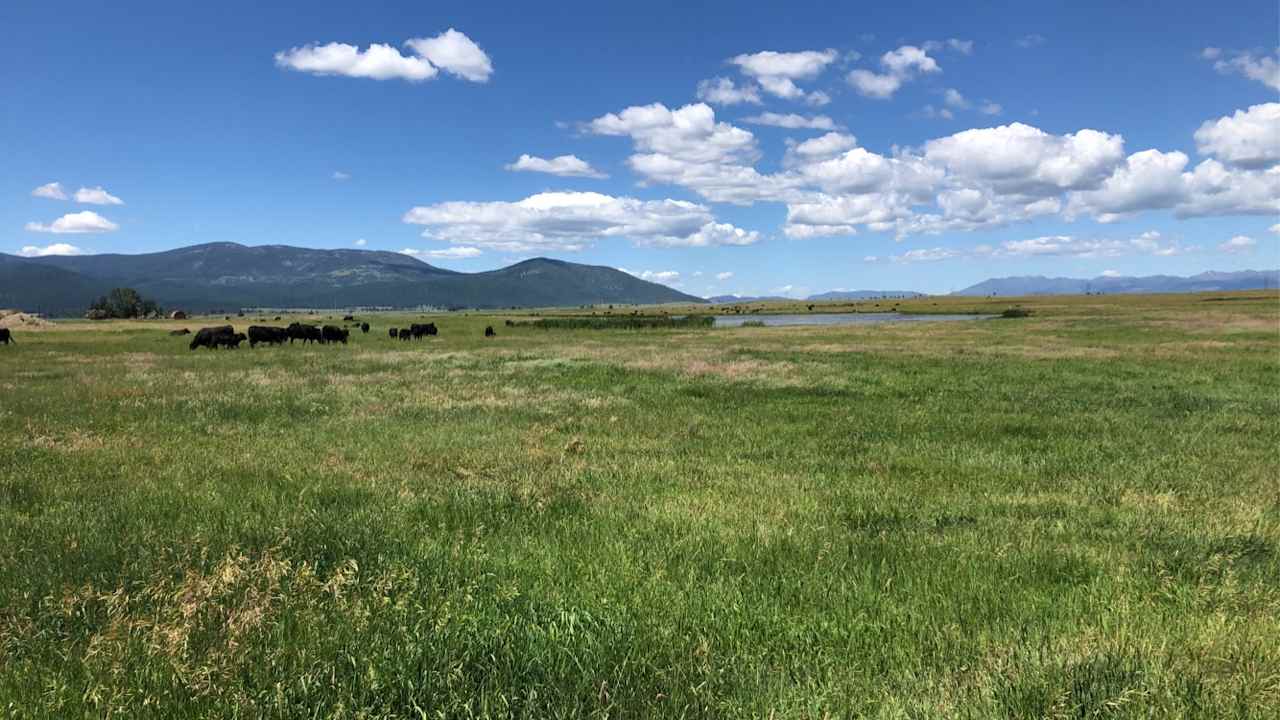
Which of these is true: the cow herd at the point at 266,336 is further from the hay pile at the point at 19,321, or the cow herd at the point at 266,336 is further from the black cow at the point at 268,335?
the hay pile at the point at 19,321

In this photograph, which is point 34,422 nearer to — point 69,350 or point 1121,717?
point 1121,717

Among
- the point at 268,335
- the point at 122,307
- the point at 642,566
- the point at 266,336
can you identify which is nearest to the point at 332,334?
the point at 268,335

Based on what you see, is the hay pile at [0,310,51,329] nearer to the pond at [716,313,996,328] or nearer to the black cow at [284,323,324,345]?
the black cow at [284,323,324,345]

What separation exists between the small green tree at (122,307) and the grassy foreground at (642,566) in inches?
6489

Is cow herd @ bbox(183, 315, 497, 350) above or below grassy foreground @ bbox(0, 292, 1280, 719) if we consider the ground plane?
above

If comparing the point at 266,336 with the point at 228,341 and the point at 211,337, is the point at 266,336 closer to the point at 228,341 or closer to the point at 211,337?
the point at 228,341

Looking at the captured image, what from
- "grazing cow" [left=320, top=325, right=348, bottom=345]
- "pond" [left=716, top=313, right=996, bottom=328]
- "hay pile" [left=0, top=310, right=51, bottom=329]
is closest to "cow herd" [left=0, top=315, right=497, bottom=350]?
"grazing cow" [left=320, top=325, right=348, bottom=345]

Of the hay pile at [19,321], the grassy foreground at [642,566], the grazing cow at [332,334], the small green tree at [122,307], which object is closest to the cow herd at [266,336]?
the grazing cow at [332,334]

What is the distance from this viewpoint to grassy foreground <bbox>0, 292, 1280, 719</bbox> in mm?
4379

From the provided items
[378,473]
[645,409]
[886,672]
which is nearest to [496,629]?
[886,672]

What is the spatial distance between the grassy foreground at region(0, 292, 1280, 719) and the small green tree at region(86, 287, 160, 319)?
6489 inches

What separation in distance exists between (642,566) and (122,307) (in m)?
195

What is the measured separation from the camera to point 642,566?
679cm

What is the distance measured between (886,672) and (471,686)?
3.02m
